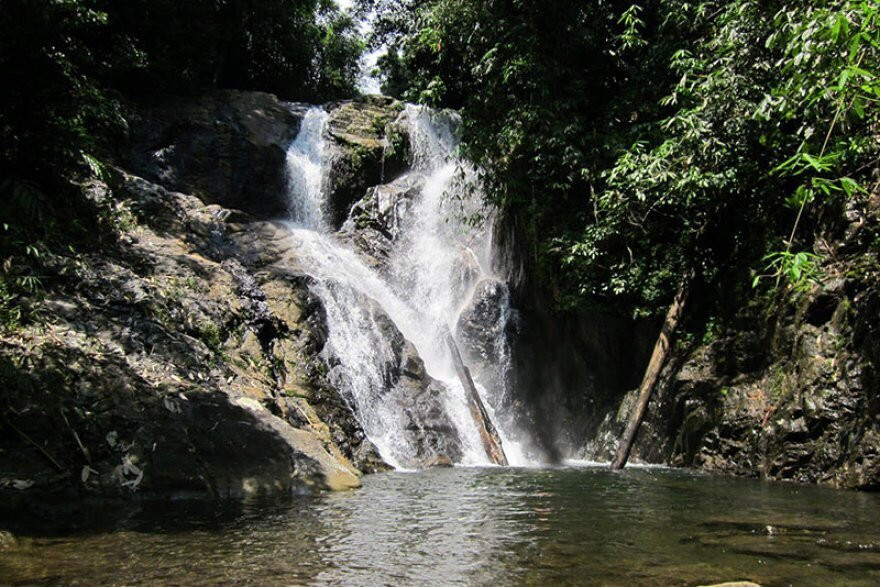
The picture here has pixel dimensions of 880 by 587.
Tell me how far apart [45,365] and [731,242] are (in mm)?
10433

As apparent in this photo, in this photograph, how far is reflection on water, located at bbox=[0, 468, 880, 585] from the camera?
3316 millimetres

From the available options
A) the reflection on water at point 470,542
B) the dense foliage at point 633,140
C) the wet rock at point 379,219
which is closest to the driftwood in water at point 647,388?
the dense foliage at point 633,140

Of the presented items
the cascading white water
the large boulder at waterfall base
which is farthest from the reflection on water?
the cascading white water

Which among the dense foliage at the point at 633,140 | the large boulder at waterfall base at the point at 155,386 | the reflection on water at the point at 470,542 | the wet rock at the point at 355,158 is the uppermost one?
the wet rock at the point at 355,158

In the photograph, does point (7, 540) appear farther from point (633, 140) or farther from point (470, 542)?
point (633, 140)

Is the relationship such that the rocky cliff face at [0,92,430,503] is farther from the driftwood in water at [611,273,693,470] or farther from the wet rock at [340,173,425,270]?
the driftwood in water at [611,273,693,470]

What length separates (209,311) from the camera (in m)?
8.97

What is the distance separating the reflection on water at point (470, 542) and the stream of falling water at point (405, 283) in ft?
16.0

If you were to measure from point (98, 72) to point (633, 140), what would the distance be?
13631 millimetres

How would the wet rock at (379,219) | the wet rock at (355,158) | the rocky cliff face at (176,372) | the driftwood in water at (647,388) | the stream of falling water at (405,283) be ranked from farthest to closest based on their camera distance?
1. the wet rock at (355,158)
2. the wet rock at (379,219)
3. the stream of falling water at (405,283)
4. the driftwood in water at (647,388)
5. the rocky cliff face at (176,372)

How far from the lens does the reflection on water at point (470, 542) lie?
3.32m

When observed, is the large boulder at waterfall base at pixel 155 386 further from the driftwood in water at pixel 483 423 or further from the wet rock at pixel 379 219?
the wet rock at pixel 379 219

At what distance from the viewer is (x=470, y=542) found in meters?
4.21

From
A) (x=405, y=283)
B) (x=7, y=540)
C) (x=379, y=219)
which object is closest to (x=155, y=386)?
(x=7, y=540)
